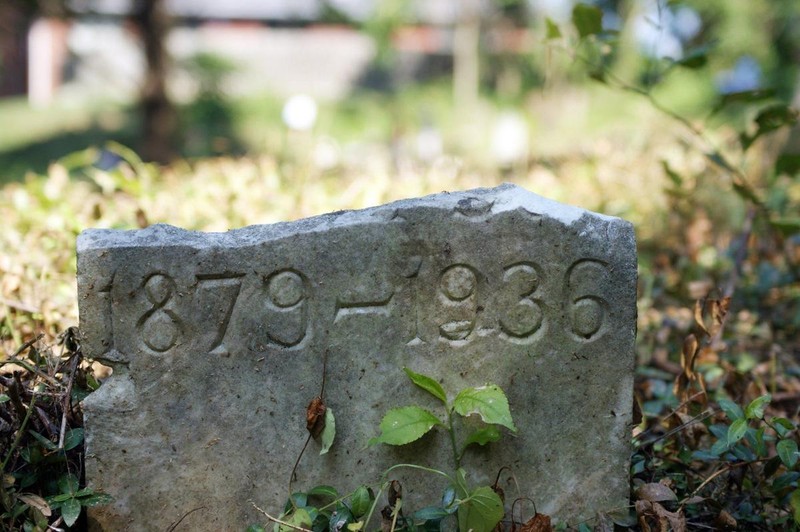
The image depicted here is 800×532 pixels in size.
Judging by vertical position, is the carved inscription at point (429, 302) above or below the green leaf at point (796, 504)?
above

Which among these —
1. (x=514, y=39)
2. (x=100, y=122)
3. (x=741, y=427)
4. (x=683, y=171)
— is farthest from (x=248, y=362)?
(x=514, y=39)

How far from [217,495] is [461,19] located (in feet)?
45.2

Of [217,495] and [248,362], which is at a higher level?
A: [248,362]

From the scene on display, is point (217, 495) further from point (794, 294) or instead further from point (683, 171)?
point (683, 171)

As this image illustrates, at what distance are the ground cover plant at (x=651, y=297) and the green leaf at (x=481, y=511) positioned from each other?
6cm

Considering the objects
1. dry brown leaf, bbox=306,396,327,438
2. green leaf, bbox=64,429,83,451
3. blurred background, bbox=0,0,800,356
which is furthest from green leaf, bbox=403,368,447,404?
blurred background, bbox=0,0,800,356

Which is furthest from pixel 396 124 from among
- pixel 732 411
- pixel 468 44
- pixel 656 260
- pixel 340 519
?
pixel 340 519

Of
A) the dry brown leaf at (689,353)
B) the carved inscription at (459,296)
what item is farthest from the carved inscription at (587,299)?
→ the dry brown leaf at (689,353)

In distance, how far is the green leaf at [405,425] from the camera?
74.9 inches

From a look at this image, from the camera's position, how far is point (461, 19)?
14719mm

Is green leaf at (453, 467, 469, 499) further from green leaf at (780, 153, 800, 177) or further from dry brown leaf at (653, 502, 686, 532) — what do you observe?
green leaf at (780, 153, 800, 177)

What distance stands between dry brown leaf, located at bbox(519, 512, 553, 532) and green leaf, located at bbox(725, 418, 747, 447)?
20.7 inches

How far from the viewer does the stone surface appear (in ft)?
6.28

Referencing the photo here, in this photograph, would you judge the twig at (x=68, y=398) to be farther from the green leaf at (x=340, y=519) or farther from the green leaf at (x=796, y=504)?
the green leaf at (x=796, y=504)
